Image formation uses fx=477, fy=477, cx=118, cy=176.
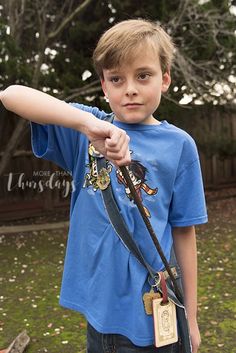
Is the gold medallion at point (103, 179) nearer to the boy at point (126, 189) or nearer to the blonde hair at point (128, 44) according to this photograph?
the boy at point (126, 189)

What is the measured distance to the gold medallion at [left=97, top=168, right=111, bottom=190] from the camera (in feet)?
4.89

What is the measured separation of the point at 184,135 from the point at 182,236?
13.9 inches

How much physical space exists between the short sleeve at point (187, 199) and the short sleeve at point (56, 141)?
0.36m

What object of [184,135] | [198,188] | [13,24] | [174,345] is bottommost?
[174,345]

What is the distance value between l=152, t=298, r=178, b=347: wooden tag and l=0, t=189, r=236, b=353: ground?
2012mm

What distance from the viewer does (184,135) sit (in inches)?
61.1

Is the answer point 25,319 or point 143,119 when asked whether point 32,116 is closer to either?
point 143,119

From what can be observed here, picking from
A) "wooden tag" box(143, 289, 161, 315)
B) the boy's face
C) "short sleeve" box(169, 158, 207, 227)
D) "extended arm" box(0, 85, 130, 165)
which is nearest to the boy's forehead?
the boy's face

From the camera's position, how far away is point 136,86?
4.72 feet

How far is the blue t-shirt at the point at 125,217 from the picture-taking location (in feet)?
4.81

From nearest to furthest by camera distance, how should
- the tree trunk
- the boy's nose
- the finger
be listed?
the finger
the boy's nose
the tree trunk

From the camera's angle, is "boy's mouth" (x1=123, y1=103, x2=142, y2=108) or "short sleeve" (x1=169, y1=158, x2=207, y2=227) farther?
"short sleeve" (x1=169, y1=158, x2=207, y2=227)

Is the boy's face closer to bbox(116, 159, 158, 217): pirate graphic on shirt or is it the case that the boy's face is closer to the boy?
the boy

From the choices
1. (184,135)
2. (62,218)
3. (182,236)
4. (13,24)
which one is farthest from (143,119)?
(62,218)
